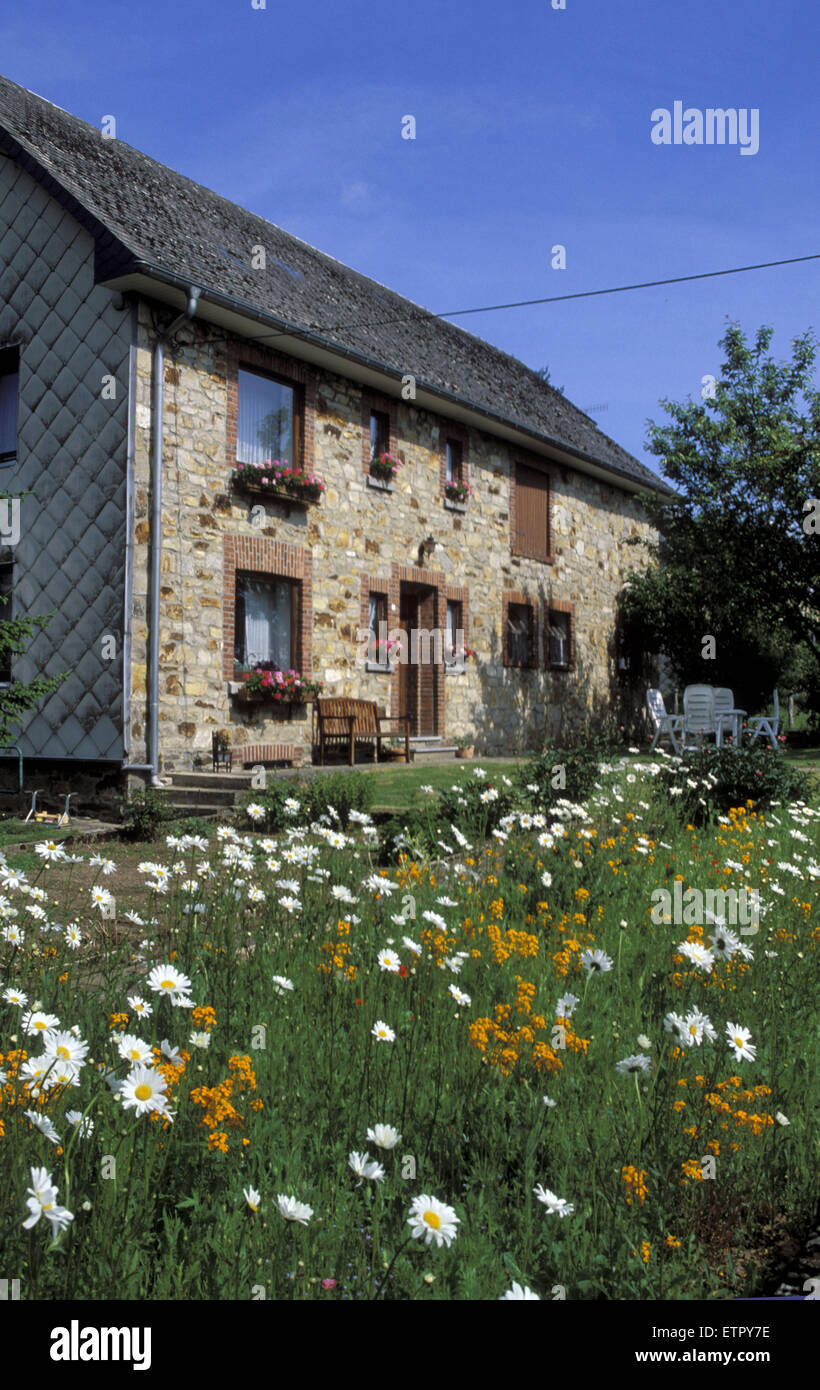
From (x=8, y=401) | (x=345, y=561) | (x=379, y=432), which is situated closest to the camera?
(x=8, y=401)

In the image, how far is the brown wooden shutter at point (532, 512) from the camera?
1853cm

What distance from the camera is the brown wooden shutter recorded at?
18.5 metres

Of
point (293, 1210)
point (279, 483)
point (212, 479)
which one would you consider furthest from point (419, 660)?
point (293, 1210)

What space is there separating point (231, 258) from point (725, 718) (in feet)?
Result: 31.8

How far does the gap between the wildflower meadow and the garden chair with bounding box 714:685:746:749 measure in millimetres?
9769

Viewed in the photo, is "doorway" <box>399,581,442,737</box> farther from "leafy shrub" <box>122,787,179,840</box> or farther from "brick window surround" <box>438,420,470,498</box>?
"leafy shrub" <box>122,787,179,840</box>

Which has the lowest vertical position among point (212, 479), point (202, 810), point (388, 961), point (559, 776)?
point (202, 810)

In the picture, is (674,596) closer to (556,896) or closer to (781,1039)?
(556,896)

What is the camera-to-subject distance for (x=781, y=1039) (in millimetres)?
3252

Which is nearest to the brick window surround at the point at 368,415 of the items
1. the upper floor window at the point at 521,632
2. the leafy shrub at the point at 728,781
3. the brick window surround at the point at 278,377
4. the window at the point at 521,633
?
the brick window surround at the point at 278,377

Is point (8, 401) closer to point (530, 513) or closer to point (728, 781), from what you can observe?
point (530, 513)

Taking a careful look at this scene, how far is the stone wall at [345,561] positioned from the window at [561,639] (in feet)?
0.94

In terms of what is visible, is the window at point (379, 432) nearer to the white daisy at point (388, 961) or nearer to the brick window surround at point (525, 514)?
the brick window surround at point (525, 514)

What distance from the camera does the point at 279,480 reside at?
12984 mm
